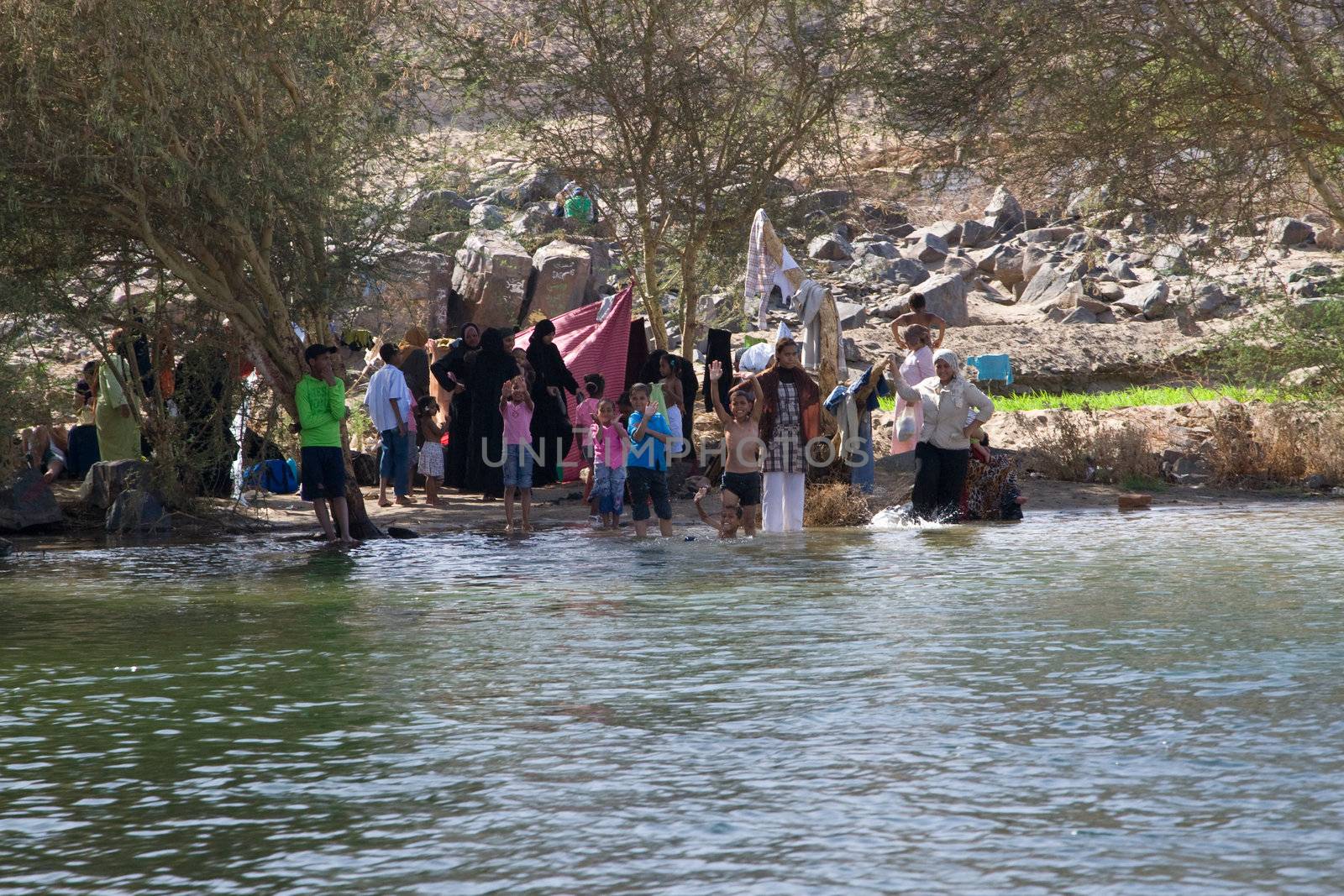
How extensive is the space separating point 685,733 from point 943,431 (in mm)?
8016

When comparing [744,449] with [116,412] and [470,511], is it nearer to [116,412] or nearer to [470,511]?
[470,511]

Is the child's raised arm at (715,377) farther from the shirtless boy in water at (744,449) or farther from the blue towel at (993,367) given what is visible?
the blue towel at (993,367)

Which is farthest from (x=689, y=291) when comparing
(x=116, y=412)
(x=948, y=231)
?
(x=948, y=231)

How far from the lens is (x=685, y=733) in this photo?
5926 millimetres

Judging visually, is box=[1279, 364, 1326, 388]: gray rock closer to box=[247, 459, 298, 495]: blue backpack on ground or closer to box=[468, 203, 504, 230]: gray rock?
box=[468, 203, 504, 230]: gray rock

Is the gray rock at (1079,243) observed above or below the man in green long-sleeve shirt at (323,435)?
above

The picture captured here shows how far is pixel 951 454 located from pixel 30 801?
9640mm

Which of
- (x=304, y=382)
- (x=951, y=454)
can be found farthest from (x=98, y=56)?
(x=951, y=454)

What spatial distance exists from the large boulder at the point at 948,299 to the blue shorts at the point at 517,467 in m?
21.3

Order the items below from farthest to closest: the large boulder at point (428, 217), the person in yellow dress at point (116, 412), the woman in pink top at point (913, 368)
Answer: the large boulder at point (428, 217)
the person in yellow dress at point (116, 412)
the woman in pink top at point (913, 368)

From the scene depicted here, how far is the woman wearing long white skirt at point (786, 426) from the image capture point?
1272cm

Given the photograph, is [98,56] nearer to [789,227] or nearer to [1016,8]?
[1016,8]

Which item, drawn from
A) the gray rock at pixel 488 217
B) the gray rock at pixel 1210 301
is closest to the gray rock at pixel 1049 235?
the gray rock at pixel 1210 301

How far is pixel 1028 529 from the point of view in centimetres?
1354
